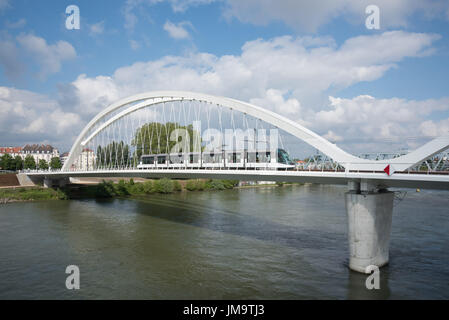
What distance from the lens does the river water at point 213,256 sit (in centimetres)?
1094

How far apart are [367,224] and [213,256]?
21.1 feet

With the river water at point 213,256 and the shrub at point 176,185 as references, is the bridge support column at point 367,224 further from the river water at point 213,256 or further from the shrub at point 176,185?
the shrub at point 176,185

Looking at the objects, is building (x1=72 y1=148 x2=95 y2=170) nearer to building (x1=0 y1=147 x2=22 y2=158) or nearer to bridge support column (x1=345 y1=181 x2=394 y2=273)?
building (x1=0 y1=147 x2=22 y2=158)

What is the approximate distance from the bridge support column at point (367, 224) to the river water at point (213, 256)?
0.57 metres

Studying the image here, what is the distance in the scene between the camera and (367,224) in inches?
461

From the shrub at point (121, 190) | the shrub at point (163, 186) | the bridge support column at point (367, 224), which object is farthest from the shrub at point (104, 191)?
the bridge support column at point (367, 224)

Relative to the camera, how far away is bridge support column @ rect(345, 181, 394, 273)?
1173 centimetres

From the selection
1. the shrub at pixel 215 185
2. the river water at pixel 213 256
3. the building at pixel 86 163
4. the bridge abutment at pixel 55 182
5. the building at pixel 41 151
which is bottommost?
the river water at pixel 213 256

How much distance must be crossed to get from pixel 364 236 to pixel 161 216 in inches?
655

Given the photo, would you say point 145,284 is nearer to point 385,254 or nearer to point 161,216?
point 385,254

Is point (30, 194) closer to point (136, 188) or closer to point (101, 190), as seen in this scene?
point (101, 190)

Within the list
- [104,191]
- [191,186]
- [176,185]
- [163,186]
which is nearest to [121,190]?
[104,191]
